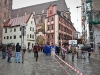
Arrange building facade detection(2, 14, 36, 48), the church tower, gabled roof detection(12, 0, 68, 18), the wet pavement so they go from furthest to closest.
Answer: gabled roof detection(12, 0, 68, 18) < the church tower < building facade detection(2, 14, 36, 48) < the wet pavement

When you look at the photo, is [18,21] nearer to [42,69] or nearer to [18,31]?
[18,31]

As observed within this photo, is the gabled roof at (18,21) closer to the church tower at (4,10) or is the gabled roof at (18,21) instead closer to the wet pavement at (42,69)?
the church tower at (4,10)

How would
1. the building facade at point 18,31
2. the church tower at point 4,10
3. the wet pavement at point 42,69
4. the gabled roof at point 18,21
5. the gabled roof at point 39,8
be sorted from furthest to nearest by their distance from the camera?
1. the gabled roof at point 39,8
2. the church tower at point 4,10
3. the gabled roof at point 18,21
4. the building facade at point 18,31
5. the wet pavement at point 42,69

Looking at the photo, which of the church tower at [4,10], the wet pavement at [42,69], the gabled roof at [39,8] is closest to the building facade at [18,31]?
the church tower at [4,10]

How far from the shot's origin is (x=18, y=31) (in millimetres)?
56094

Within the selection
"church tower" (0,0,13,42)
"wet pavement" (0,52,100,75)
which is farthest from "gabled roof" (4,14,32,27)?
"wet pavement" (0,52,100,75)

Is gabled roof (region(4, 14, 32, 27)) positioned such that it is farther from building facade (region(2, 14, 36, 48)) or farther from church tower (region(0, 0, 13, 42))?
church tower (region(0, 0, 13, 42))

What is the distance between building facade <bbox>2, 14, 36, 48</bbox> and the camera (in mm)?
55594

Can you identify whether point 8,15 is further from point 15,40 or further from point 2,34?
point 15,40

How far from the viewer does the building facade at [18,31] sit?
55.6 m

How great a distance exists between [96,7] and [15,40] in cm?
3303

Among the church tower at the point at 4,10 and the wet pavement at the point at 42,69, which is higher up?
the church tower at the point at 4,10

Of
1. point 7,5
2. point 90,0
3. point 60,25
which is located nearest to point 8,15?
point 7,5

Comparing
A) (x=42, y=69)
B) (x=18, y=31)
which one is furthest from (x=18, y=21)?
(x=42, y=69)
